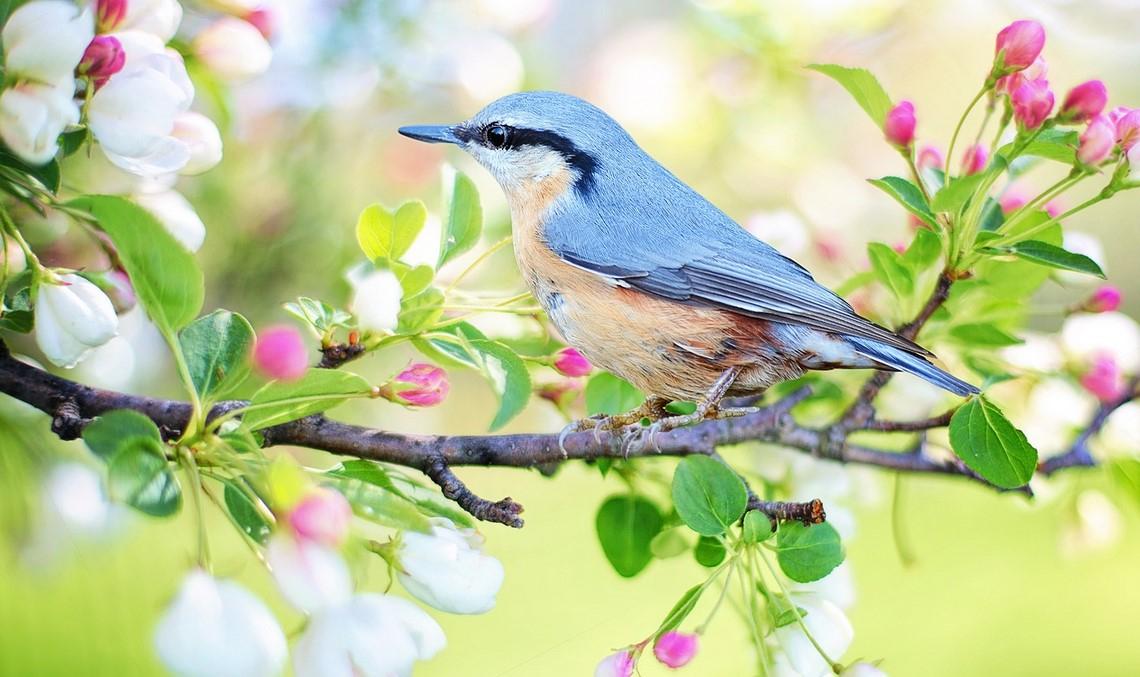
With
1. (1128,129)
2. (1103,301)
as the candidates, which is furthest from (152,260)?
(1103,301)

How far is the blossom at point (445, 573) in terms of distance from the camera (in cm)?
47

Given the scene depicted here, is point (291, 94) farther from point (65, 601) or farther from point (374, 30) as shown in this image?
point (65, 601)

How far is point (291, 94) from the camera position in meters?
1.08

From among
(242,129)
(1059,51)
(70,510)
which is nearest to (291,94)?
(242,129)

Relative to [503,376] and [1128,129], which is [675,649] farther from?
[1128,129]

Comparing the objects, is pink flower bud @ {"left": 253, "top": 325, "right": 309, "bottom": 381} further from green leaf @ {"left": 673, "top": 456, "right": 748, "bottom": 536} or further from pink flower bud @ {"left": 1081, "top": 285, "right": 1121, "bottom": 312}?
pink flower bud @ {"left": 1081, "top": 285, "right": 1121, "bottom": 312}

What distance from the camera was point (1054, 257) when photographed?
21.0 inches

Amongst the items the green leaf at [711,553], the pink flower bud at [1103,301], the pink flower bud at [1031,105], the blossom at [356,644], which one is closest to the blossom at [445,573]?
the blossom at [356,644]

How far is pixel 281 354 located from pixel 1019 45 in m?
0.41

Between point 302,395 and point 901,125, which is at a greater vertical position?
point 901,125

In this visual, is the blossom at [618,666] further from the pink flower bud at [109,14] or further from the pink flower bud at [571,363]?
the pink flower bud at [109,14]

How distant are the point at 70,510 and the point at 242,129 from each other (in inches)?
21.0

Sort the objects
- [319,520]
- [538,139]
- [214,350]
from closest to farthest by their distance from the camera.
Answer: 1. [319,520]
2. [214,350]
3. [538,139]

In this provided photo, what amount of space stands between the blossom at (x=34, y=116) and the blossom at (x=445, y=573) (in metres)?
0.23
